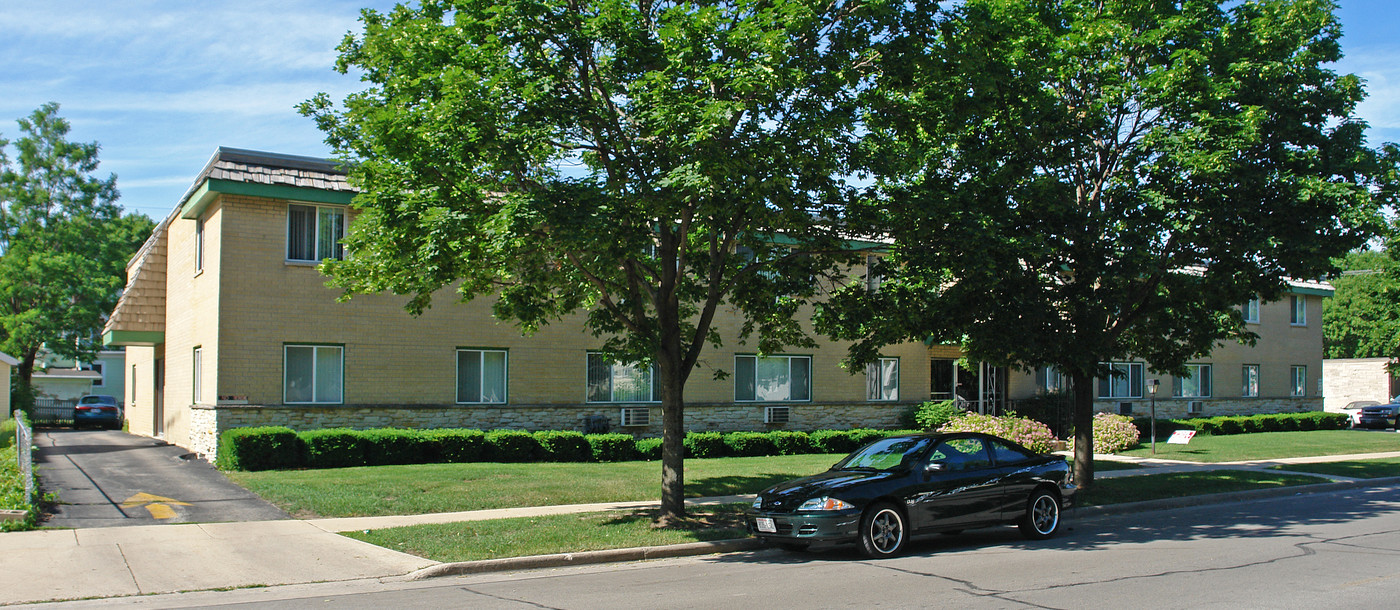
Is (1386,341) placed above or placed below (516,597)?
above

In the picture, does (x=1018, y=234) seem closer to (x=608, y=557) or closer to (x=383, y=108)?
(x=608, y=557)

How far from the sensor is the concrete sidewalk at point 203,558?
9156mm

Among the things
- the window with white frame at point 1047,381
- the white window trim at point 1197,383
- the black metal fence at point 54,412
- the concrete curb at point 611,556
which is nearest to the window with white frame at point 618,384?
the concrete curb at point 611,556

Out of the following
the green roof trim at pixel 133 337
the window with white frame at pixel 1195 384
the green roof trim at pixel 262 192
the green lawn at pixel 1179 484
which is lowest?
the green lawn at pixel 1179 484

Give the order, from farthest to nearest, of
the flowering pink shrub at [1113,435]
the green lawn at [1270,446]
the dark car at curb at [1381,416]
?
the dark car at curb at [1381,416]
the flowering pink shrub at [1113,435]
the green lawn at [1270,446]

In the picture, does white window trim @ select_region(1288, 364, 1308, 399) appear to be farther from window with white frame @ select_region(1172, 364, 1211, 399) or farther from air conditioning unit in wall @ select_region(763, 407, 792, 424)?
air conditioning unit in wall @ select_region(763, 407, 792, 424)

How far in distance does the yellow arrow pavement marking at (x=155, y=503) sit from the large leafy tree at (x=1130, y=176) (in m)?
9.39

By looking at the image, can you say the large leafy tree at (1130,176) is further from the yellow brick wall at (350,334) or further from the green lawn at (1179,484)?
the yellow brick wall at (350,334)

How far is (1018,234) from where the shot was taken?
47.1 ft

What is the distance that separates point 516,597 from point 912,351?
70.4 feet

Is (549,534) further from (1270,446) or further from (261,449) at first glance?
(1270,446)

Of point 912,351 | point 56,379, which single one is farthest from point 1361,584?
point 56,379

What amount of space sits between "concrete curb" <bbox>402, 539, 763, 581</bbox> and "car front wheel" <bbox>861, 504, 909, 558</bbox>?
1.55 m

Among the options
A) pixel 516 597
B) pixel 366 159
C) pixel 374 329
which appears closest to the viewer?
pixel 516 597
